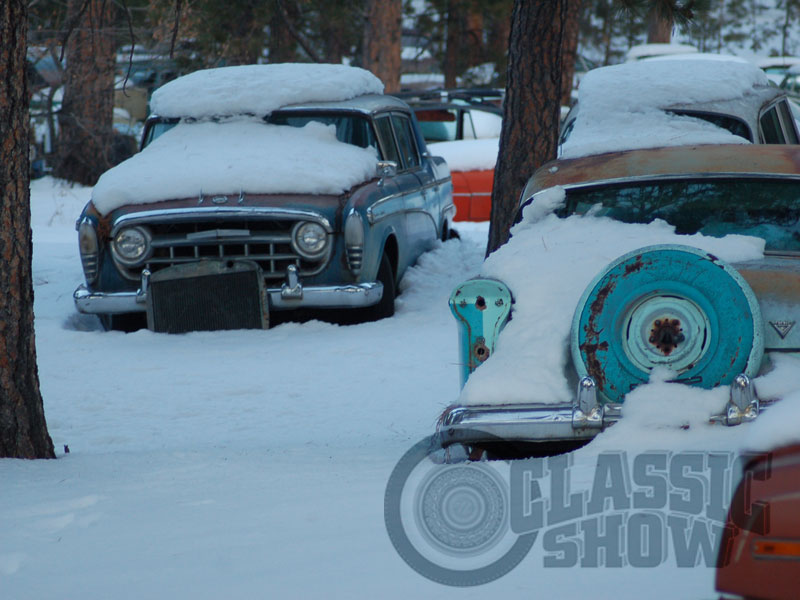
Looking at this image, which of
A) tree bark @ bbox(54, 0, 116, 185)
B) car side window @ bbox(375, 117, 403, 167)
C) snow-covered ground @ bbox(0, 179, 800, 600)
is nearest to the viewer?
snow-covered ground @ bbox(0, 179, 800, 600)

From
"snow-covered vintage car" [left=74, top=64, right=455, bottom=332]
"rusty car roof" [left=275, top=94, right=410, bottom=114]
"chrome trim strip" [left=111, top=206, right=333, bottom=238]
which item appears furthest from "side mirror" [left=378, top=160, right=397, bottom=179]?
"chrome trim strip" [left=111, top=206, right=333, bottom=238]

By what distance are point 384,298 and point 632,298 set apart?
4.48 metres

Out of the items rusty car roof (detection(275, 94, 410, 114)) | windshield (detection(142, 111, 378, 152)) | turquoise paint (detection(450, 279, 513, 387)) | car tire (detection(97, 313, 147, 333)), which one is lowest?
car tire (detection(97, 313, 147, 333))

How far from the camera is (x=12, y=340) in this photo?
4.46m

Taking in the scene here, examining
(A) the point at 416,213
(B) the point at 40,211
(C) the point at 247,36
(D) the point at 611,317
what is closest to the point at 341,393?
(D) the point at 611,317

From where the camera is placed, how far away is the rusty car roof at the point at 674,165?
475 cm

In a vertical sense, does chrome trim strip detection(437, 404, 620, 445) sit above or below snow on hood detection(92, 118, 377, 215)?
below

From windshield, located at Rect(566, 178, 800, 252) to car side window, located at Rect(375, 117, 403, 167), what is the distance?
3909mm

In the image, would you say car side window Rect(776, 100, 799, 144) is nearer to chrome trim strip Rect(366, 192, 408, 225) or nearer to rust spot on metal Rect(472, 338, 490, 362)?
chrome trim strip Rect(366, 192, 408, 225)

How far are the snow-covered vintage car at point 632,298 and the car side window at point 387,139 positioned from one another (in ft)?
12.5

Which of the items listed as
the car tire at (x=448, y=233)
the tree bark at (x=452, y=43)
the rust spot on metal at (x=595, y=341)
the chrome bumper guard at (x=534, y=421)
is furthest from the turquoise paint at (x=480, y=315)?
the tree bark at (x=452, y=43)

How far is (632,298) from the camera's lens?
12.0ft

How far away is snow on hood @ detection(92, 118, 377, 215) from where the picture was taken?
7602 mm

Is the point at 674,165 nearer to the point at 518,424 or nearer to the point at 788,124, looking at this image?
the point at 518,424
